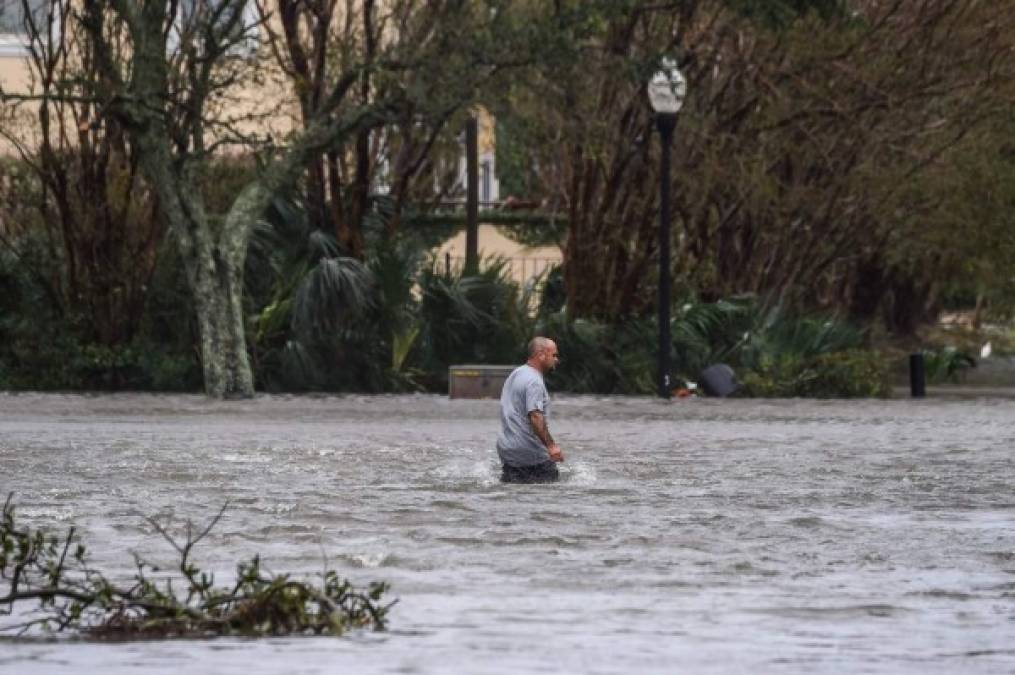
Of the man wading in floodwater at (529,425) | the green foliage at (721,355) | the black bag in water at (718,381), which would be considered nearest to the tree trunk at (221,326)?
the green foliage at (721,355)

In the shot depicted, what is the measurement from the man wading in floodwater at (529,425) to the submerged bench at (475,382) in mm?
14569

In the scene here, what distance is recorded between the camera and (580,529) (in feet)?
55.6

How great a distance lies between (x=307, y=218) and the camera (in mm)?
37969

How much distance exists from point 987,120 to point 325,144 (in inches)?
442

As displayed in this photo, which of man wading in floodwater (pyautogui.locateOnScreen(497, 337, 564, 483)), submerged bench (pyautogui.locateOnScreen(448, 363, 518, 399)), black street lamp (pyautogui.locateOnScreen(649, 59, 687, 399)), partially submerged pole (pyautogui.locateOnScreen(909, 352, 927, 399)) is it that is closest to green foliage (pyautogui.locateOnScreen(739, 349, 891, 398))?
partially submerged pole (pyautogui.locateOnScreen(909, 352, 927, 399))

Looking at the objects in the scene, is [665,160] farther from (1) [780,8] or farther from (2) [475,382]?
(2) [475,382]

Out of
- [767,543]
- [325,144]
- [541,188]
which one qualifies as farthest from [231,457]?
[541,188]

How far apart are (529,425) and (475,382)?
15137 millimetres

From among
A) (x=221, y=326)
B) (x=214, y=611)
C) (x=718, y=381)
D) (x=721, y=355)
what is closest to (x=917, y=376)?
(x=721, y=355)

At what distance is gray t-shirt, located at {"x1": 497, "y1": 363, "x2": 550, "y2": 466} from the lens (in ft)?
65.2

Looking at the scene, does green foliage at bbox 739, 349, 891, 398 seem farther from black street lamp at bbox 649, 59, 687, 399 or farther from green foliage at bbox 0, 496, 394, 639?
green foliage at bbox 0, 496, 394, 639

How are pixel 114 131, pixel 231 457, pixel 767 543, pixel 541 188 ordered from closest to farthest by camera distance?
pixel 767 543
pixel 231 457
pixel 114 131
pixel 541 188

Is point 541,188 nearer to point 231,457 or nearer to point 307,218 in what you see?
point 307,218

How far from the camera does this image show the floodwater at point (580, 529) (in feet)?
36.9
